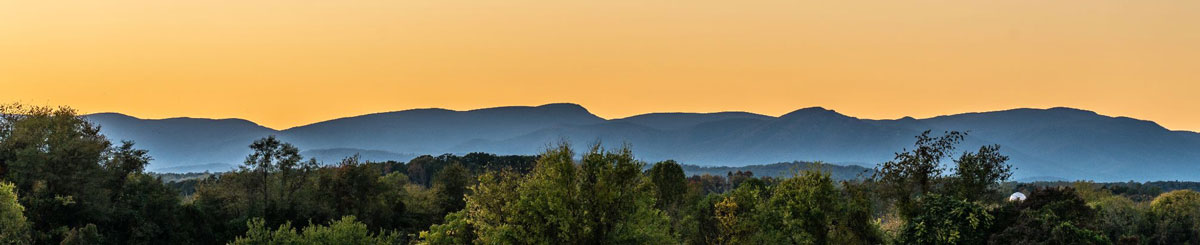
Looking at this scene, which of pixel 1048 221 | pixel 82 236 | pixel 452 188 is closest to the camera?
pixel 1048 221

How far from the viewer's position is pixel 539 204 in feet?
141

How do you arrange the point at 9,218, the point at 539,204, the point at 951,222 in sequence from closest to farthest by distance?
the point at 539,204, the point at 951,222, the point at 9,218

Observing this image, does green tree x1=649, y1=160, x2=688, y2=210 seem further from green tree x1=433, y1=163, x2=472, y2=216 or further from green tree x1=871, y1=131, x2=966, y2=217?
green tree x1=871, y1=131, x2=966, y2=217

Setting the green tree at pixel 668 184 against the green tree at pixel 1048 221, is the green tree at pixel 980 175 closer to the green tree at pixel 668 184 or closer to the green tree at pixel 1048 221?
the green tree at pixel 1048 221

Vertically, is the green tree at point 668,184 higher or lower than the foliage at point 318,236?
higher

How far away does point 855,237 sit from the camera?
4675 cm

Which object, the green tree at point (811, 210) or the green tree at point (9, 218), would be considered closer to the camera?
the green tree at point (811, 210)

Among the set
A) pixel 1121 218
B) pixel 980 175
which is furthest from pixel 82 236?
pixel 1121 218

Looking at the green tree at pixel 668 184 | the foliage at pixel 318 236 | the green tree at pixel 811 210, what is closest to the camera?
the green tree at pixel 811 210

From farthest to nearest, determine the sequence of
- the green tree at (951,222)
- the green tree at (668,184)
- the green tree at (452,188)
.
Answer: the green tree at (452,188) < the green tree at (668,184) < the green tree at (951,222)

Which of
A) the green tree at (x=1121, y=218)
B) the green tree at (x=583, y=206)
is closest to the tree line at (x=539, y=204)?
the green tree at (x=583, y=206)

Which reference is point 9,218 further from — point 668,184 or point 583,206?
point 668,184

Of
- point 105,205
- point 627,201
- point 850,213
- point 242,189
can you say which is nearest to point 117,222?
point 105,205

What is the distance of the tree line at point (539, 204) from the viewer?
43.6 m
